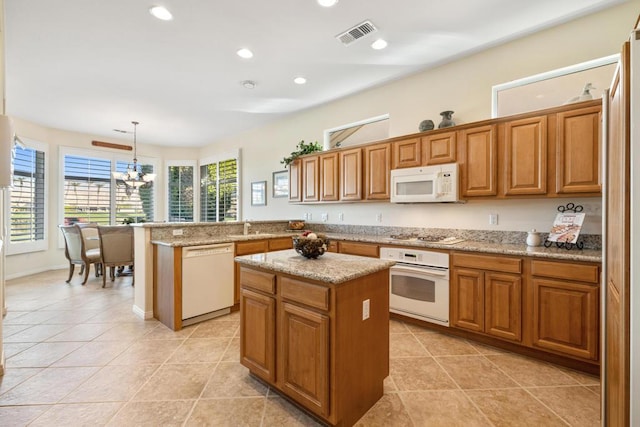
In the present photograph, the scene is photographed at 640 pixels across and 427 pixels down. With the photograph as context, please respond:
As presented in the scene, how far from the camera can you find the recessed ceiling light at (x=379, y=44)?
3031 mm

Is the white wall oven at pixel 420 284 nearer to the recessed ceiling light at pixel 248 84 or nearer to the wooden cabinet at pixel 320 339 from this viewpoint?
the wooden cabinet at pixel 320 339

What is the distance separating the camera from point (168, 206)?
25.4 feet

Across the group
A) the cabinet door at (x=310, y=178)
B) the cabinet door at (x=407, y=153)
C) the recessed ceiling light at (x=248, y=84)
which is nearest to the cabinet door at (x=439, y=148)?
the cabinet door at (x=407, y=153)

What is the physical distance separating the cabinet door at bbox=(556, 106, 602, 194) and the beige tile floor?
1542 millimetres

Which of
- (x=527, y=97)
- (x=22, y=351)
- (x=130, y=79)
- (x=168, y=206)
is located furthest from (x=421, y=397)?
(x=168, y=206)

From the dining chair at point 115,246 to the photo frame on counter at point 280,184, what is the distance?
2582 mm

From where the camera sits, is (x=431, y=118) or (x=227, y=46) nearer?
(x=227, y=46)

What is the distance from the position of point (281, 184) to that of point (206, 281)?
2.76 meters

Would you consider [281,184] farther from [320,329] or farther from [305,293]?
[320,329]

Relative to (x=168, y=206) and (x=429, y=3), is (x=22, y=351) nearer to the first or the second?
(x=429, y=3)

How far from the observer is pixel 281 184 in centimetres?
560

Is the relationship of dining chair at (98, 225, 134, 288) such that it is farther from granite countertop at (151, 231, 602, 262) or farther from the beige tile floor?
granite countertop at (151, 231, 602, 262)

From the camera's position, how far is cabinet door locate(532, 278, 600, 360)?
2139mm

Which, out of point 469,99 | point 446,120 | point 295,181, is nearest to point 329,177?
point 295,181
